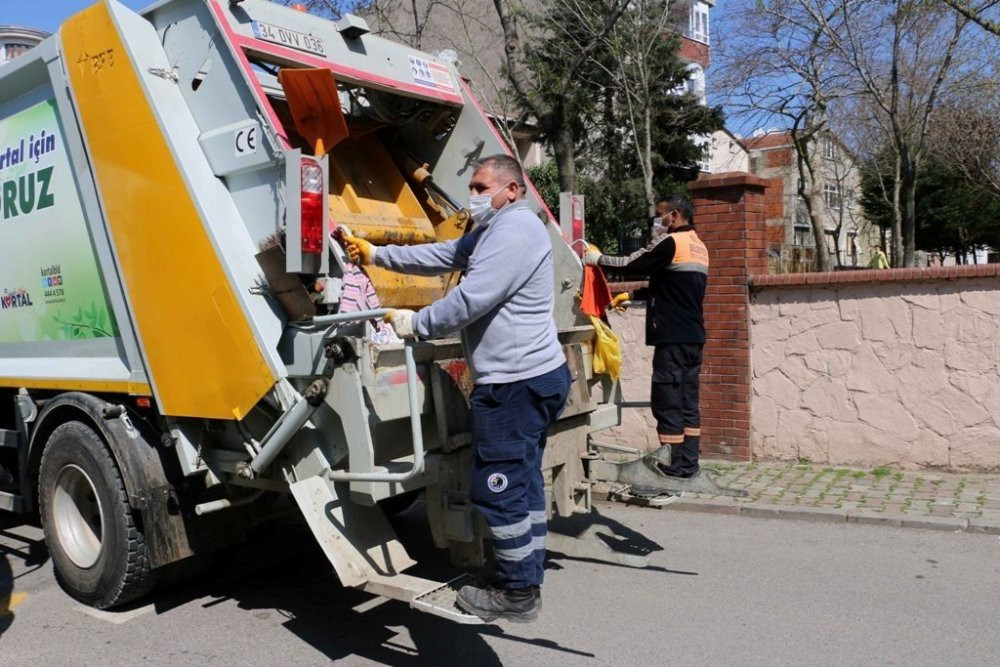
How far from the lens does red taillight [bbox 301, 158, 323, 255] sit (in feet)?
11.5

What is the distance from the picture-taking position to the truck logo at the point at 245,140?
147 inches

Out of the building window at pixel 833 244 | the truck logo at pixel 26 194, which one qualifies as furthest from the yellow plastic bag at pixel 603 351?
the building window at pixel 833 244

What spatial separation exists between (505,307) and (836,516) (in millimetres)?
3508

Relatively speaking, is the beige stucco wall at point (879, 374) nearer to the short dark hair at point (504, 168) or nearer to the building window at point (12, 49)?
the short dark hair at point (504, 168)

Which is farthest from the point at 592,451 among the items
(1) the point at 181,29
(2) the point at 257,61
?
(1) the point at 181,29

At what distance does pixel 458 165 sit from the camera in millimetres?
4969

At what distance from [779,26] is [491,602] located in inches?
601

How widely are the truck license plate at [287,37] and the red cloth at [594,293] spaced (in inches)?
70.9

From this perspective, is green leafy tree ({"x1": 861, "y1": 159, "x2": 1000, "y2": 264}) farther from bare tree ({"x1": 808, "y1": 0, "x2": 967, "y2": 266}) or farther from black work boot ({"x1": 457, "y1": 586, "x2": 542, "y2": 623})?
black work boot ({"x1": 457, "y1": 586, "x2": 542, "y2": 623})

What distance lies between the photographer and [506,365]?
353 cm

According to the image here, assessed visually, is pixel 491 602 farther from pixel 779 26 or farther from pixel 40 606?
pixel 779 26

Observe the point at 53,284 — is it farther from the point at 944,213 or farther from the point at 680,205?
the point at 944,213

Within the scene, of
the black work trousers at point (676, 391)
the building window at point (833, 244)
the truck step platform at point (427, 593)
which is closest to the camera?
the truck step platform at point (427, 593)

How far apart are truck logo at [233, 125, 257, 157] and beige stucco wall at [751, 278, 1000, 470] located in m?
5.07
